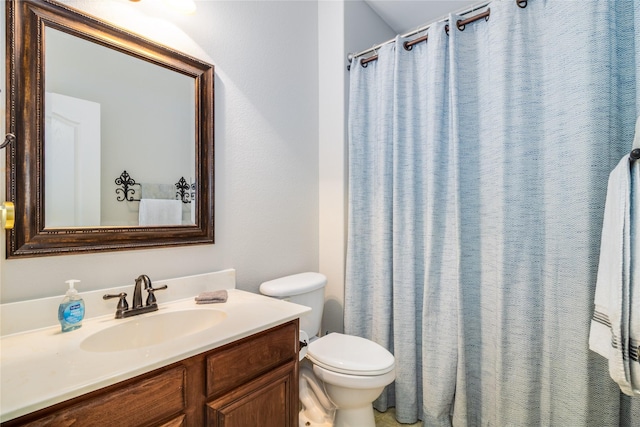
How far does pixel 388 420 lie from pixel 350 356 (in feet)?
2.05

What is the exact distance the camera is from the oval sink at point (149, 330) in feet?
3.26

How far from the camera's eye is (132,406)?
29.5 inches

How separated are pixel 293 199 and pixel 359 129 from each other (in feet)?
2.01

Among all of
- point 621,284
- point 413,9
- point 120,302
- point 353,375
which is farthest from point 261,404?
point 413,9

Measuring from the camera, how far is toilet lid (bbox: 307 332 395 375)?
4.55 ft

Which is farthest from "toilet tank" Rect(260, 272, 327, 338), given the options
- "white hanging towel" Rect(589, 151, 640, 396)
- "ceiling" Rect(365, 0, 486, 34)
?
"ceiling" Rect(365, 0, 486, 34)

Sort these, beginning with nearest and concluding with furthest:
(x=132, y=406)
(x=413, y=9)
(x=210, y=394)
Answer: (x=132, y=406), (x=210, y=394), (x=413, y=9)

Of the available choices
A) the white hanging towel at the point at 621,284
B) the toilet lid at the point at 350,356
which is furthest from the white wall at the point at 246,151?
the white hanging towel at the point at 621,284

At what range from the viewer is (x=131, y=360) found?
0.77m

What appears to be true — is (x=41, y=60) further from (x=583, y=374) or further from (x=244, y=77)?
(x=583, y=374)

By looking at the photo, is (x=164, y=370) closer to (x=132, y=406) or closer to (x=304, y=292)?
(x=132, y=406)

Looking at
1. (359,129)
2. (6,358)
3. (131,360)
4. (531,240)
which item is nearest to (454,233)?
(531,240)

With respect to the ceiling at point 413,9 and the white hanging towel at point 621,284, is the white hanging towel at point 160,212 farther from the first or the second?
the ceiling at point 413,9

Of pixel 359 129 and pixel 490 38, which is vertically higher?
pixel 490 38
